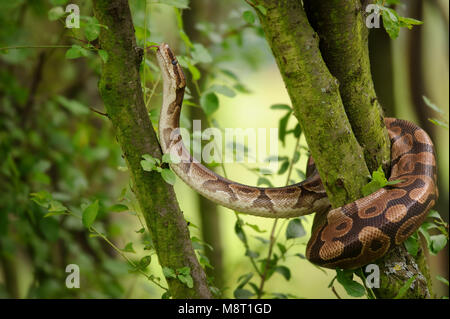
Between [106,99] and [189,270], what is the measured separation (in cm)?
75

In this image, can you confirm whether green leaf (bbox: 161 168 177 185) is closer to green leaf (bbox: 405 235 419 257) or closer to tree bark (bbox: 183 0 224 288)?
green leaf (bbox: 405 235 419 257)

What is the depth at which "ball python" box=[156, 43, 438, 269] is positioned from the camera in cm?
177

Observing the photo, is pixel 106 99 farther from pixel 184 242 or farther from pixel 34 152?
pixel 34 152

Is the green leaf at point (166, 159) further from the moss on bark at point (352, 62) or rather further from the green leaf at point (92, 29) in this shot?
the moss on bark at point (352, 62)

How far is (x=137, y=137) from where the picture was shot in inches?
69.3

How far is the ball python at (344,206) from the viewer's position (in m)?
1.77

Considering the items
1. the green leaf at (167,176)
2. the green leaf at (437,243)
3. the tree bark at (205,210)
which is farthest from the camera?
the tree bark at (205,210)

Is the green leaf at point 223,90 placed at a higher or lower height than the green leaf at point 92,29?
lower

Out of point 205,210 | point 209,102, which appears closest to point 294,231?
point 209,102

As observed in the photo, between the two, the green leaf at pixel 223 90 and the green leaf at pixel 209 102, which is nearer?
the green leaf at pixel 223 90

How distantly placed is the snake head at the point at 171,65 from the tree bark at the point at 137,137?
37 centimetres

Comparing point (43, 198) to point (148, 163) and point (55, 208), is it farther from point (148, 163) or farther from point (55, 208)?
point (148, 163)

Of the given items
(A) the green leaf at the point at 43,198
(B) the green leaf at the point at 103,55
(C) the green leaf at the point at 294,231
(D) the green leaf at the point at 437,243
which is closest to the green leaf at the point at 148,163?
(B) the green leaf at the point at 103,55

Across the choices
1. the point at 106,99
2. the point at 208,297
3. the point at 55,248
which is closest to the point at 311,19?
the point at 106,99
